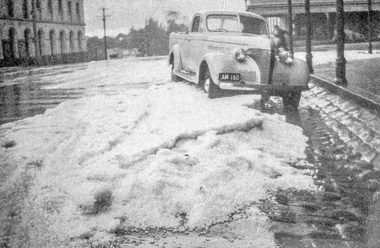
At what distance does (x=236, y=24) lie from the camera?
8820 millimetres

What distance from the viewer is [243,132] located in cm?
550

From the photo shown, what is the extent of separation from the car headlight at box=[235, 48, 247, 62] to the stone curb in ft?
7.53

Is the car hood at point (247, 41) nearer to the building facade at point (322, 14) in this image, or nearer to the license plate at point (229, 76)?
the license plate at point (229, 76)

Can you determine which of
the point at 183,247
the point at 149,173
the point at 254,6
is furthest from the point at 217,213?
the point at 254,6

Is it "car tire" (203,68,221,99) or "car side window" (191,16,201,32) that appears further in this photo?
"car side window" (191,16,201,32)

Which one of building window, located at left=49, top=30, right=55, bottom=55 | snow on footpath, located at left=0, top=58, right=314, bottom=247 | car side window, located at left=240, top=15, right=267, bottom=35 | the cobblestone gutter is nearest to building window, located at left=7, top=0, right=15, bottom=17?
building window, located at left=49, top=30, right=55, bottom=55

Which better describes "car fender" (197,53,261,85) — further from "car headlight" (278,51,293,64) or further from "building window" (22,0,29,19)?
"building window" (22,0,29,19)

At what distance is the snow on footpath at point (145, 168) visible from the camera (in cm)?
310

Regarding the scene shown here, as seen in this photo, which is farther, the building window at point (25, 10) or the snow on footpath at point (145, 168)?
the building window at point (25, 10)

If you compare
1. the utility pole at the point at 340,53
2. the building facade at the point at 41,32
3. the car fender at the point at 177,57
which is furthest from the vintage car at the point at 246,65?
the building facade at the point at 41,32

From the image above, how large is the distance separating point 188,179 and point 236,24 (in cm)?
583

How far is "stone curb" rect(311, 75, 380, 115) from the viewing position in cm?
644

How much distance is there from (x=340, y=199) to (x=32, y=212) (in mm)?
2736

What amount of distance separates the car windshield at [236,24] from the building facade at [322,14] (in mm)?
28331
